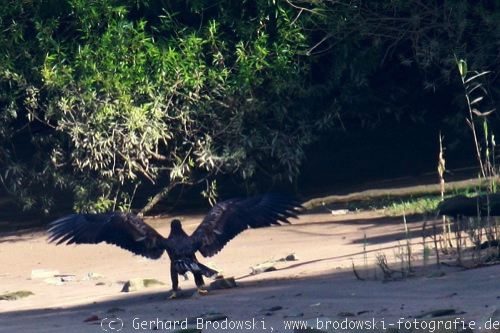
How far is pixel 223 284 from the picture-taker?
30.8 feet

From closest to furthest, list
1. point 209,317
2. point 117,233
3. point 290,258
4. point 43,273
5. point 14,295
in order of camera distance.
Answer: point 209,317 < point 117,233 < point 14,295 < point 290,258 < point 43,273

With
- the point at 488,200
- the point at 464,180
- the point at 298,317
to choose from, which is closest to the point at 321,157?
the point at 464,180

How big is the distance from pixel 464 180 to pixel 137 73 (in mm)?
3974

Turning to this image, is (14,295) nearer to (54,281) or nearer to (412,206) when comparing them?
(54,281)

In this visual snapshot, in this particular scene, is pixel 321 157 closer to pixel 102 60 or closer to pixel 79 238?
pixel 102 60

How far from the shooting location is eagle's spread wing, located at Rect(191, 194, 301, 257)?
931 centimetres

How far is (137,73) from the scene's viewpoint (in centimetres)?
1376

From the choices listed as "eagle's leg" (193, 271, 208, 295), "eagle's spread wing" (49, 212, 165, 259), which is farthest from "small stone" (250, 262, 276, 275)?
"eagle's spread wing" (49, 212, 165, 259)

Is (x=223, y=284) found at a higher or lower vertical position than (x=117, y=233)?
lower

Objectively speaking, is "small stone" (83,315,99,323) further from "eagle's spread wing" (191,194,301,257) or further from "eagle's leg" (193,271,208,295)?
"eagle's spread wing" (191,194,301,257)

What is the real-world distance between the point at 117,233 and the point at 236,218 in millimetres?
925

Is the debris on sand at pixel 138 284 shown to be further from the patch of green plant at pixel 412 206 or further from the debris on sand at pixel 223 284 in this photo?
the patch of green plant at pixel 412 206

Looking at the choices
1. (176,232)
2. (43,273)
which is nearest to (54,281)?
(43,273)

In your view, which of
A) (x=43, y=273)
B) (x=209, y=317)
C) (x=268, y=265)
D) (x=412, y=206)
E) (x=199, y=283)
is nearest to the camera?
(x=209, y=317)
